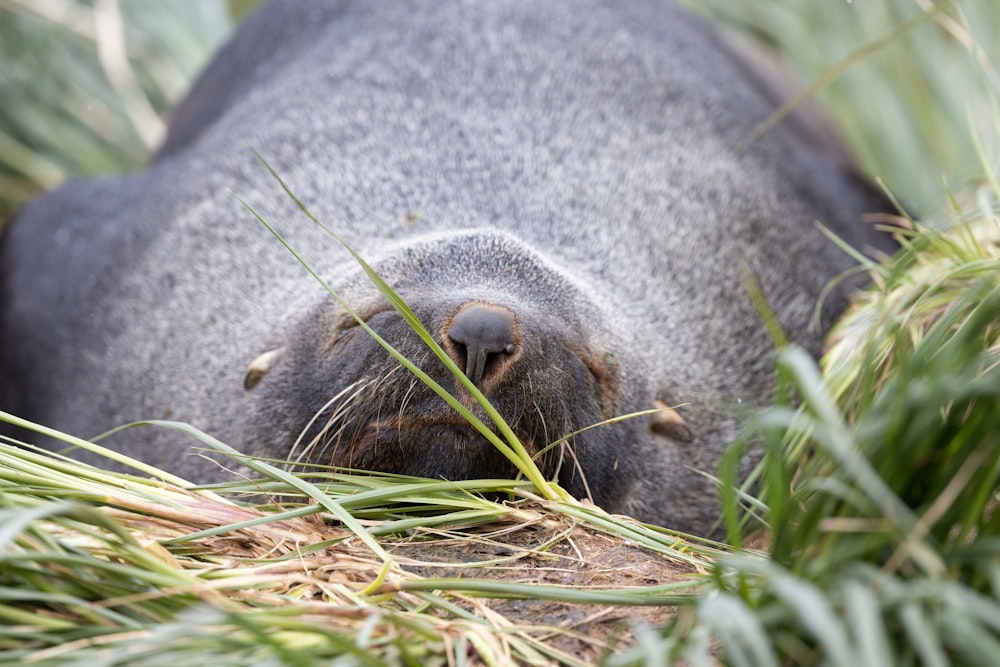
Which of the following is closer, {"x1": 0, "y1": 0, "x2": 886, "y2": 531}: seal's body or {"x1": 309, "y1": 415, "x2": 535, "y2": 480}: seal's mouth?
{"x1": 309, "y1": 415, "x2": 535, "y2": 480}: seal's mouth

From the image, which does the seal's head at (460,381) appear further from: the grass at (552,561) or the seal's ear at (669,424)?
the grass at (552,561)

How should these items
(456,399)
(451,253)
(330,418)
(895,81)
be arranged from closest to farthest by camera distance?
1. (456,399)
2. (330,418)
3. (451,253)
4. (895,81)

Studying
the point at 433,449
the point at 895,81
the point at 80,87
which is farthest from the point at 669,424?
the point at 80,87

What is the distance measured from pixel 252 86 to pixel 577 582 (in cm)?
316

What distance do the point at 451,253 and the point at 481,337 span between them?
56 cm

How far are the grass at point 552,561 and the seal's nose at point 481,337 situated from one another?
0.77 feet

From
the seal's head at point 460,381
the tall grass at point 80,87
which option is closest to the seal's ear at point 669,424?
the seal's head at point 460,381

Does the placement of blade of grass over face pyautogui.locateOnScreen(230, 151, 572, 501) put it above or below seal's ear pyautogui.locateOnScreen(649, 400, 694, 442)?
above

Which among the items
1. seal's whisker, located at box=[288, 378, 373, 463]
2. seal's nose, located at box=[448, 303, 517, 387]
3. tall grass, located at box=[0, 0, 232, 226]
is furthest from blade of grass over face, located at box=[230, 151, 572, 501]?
tall grass, located at box=[0, 0, 232, 226]

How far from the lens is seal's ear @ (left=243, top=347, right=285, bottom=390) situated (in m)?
3.10

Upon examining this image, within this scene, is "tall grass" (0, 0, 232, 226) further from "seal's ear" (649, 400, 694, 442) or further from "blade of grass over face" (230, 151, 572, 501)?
"blade of grass over face" (230, 151, 572, 501)

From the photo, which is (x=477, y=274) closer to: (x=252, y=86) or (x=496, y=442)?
(x=496, y=442)

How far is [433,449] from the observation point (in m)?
2.46

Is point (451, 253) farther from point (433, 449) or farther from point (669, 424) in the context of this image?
point (669, 424)
